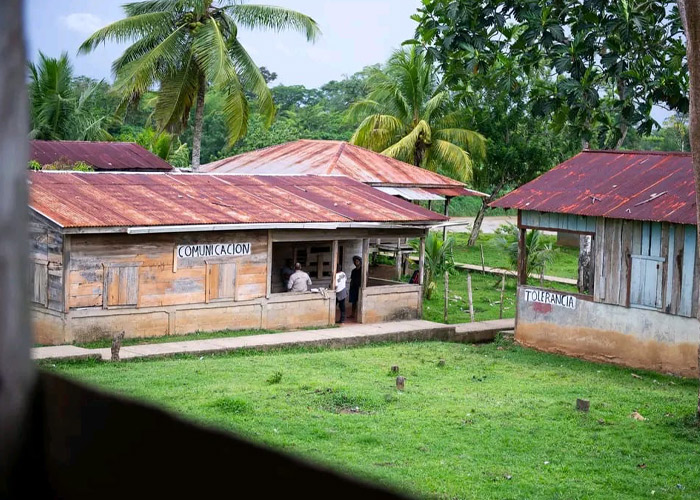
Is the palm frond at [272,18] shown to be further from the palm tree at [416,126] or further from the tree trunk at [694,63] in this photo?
the tree trunk at [694,63]

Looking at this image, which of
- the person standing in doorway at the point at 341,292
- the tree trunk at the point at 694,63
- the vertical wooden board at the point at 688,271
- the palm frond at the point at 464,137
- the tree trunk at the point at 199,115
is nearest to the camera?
the tree trunk at the point at 694,63

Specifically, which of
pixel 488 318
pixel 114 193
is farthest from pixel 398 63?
pixel 114 193

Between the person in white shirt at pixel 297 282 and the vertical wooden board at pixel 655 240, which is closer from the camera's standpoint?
the vertical wooden board at pixel 655 240

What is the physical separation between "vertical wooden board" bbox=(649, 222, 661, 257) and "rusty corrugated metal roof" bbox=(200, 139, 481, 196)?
1184 cm

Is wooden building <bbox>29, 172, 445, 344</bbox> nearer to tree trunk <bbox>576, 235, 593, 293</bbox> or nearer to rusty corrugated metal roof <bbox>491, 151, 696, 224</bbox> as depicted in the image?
rusty corrugated metal roof <bbox>491, 151, 696, 224</bbox>

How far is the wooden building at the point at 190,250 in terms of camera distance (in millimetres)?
15812

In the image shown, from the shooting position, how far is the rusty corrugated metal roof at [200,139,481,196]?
2706 centimetres

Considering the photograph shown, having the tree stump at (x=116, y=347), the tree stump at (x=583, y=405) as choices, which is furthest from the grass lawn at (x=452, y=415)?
the tree stump at (x=116, y=347)

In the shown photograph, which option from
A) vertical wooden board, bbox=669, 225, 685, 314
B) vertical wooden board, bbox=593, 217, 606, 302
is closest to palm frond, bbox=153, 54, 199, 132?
vertical wooden board, bbox=593, 217, 606, 302

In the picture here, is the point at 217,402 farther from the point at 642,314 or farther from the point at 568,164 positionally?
the point at 568,164

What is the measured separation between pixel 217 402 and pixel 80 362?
12.9ft

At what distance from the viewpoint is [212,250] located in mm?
17719

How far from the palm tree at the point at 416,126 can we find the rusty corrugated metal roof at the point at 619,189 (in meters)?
14.4

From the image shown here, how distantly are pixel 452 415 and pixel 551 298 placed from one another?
6985 millimetres
